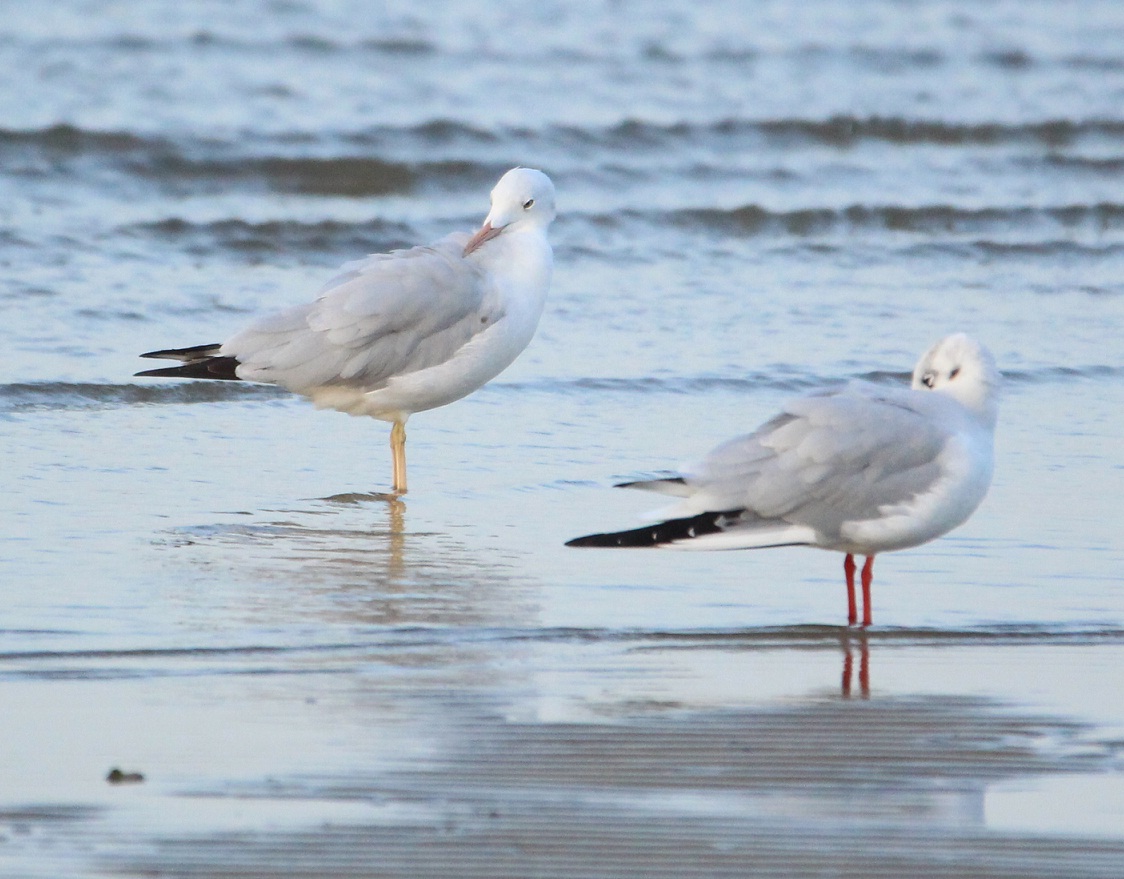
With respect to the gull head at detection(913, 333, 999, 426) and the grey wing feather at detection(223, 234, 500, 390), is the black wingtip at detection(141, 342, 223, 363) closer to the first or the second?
the grey wing feather at detection(223, 234, 500, 390)

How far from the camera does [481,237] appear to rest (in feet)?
20.2

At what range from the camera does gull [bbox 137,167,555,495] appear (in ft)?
19.7

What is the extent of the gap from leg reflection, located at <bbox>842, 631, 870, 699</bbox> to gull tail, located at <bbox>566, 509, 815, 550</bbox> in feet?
0.83

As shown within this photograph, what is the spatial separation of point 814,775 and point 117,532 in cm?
252

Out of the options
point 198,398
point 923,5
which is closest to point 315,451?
point 198,398

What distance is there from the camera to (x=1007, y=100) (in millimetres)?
16297

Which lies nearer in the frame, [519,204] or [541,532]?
[541,532]

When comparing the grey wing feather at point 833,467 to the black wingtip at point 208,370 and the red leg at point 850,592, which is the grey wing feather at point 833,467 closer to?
the red leg at point 850,592

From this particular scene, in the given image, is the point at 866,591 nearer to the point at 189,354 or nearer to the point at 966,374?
the point at 966,374

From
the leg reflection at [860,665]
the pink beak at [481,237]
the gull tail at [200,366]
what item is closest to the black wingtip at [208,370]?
the gull tail at [200,366]

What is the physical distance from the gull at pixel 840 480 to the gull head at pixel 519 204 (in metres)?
2.01

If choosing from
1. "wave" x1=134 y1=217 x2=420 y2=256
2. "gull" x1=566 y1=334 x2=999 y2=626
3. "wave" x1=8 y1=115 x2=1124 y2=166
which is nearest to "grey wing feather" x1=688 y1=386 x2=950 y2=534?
"gull" x1=566 y1=334 x2=999 y2=626

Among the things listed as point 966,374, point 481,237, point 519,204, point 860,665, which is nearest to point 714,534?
point 860,665

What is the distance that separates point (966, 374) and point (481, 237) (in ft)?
6.79
